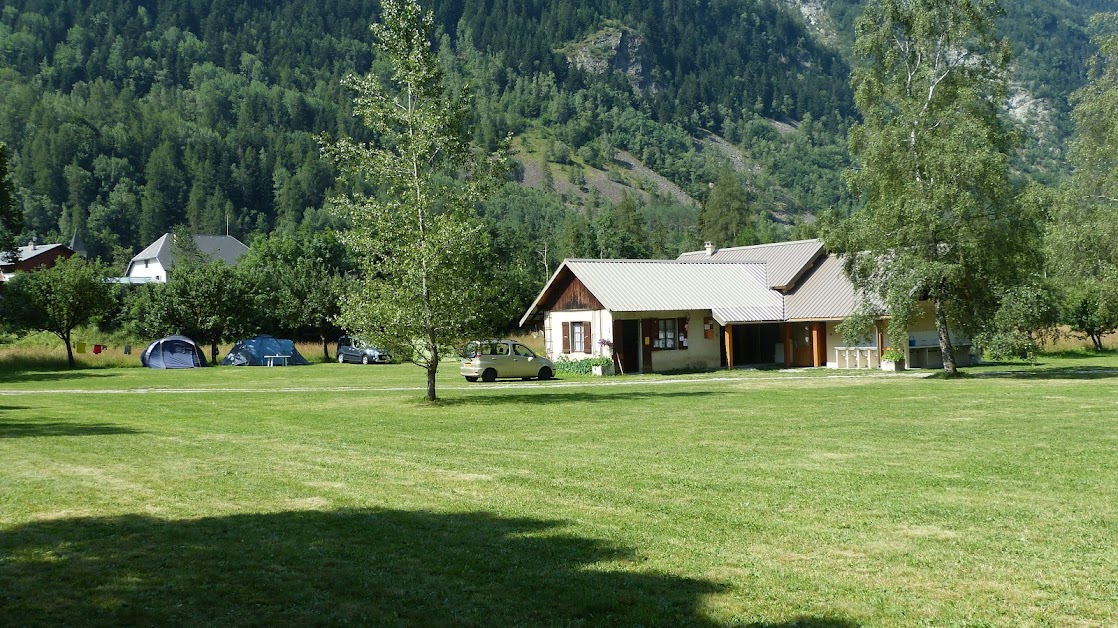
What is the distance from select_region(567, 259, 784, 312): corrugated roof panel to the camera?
40844mm

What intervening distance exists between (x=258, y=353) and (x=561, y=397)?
28939 mm

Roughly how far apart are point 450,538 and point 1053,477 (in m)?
7.71

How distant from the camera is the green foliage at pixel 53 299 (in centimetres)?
4797

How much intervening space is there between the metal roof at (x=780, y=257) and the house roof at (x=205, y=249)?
81.3m

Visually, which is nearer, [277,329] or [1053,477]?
[1053,477]

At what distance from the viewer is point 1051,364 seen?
4003 cm

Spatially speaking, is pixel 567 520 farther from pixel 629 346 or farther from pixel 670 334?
pixel 670 334

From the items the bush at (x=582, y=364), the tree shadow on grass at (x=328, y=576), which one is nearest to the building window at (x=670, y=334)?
the bush at (x=582, y=364)

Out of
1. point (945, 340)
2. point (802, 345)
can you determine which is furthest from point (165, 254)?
point (945, 340)

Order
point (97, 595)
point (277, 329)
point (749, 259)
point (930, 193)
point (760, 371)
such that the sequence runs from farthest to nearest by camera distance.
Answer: point (277, 329)
point (749, 259)
point (760, 371)
point (930, 193)
point (97, 595)

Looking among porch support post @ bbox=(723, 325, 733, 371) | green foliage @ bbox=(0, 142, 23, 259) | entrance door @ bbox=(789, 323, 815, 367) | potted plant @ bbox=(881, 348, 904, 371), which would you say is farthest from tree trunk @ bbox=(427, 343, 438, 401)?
green foliage @ bbox=(0, 142, 23, 259)

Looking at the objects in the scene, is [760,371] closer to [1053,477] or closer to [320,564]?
[1053,477]

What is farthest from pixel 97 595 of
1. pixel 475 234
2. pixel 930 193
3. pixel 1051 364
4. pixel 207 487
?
pixel 1051 364

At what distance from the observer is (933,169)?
32.0m
